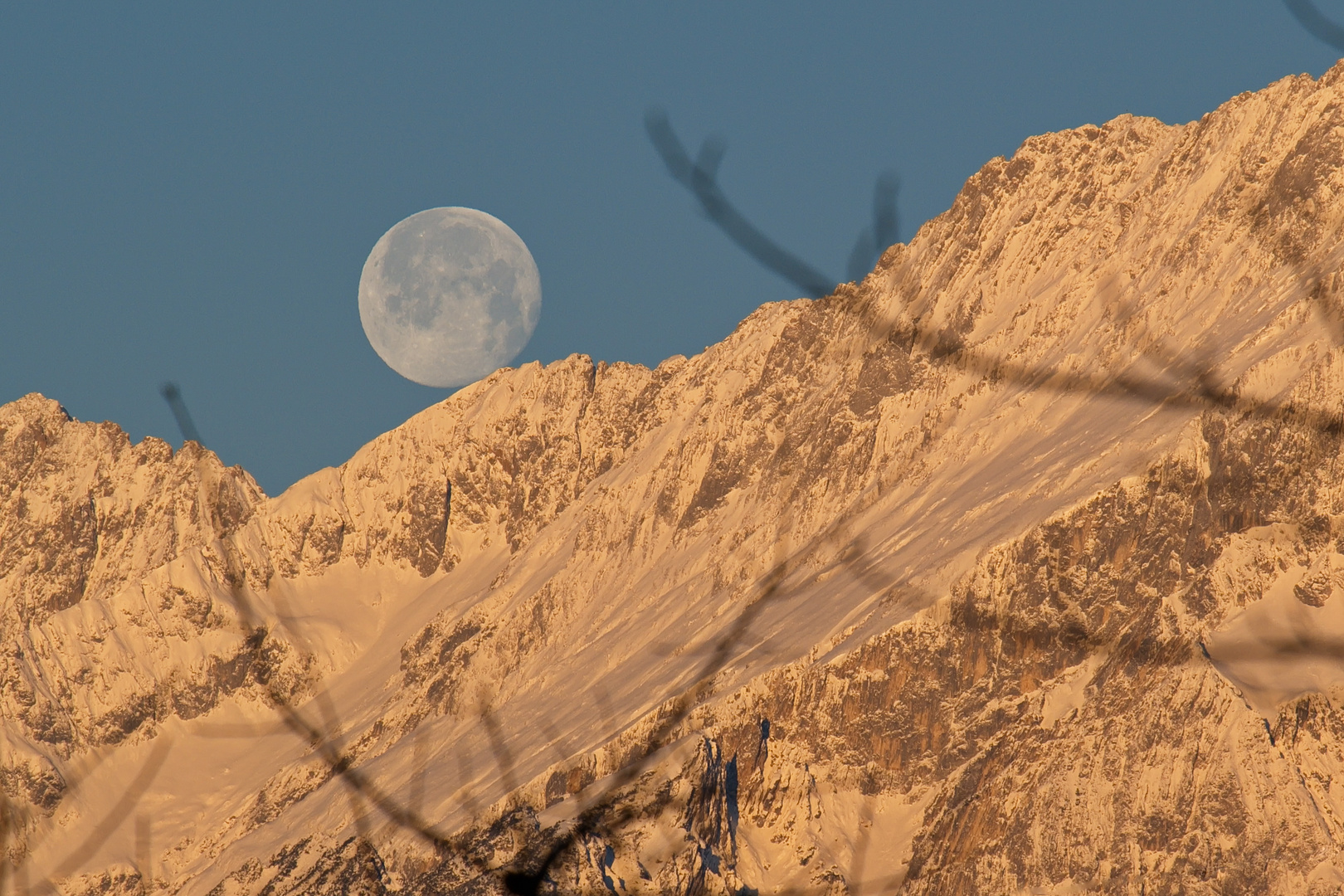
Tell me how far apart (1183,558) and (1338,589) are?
1045 centimetres

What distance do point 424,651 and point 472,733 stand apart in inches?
1110

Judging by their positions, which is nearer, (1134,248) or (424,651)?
(1134,248)

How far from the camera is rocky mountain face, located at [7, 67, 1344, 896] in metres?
91.9

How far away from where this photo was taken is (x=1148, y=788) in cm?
9231

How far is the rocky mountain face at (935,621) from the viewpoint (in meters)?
91.9

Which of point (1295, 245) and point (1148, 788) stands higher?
point (1295, 245)

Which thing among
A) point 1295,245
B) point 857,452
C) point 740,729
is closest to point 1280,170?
point 1295,245

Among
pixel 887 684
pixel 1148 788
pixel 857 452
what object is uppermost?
pixel 857 452

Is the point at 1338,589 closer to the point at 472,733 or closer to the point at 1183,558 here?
the point at 1183,558

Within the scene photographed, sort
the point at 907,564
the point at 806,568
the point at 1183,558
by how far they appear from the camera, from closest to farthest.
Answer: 1. the point at 1183,558
2. the point at 907,564
3. the point at 806,568

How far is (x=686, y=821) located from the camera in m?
93.9

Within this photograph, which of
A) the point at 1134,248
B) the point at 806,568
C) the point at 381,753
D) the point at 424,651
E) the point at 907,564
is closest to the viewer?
the point at 907,564

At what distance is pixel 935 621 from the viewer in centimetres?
11000

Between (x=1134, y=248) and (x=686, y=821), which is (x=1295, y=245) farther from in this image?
(x=686, y=821)
